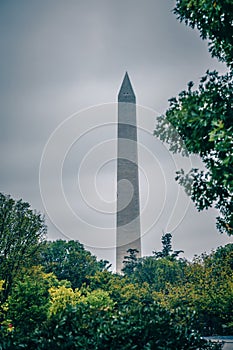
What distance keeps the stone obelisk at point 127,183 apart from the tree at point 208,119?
38.0m

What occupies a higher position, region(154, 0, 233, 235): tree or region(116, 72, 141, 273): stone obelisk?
region(116, 72, 141, 273): stone obelisk

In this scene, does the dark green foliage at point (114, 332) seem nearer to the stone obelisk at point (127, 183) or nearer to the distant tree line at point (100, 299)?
the distant tree line at point (100, 299)

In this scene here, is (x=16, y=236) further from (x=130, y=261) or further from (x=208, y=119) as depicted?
(x=130, y=261)

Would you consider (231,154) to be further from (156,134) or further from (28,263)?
(28,263)

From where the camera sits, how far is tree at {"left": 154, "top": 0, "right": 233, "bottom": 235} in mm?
7168

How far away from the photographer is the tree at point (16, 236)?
950 inches

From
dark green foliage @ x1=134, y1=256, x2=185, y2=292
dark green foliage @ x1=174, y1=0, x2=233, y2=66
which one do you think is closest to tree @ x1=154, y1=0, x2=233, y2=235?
dark green foliage @ x1=174, y1=0, x2=233, y2=66

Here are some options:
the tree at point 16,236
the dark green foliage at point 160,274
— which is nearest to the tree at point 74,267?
the dark green foliage at point 160,274

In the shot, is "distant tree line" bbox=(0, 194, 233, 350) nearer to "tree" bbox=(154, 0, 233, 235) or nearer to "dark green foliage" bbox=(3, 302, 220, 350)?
"dark green foliage" bbox=(3, 302, 220, 350)

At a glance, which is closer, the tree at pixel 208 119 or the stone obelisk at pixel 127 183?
the tree at pixel 208 119

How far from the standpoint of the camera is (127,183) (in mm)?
48156

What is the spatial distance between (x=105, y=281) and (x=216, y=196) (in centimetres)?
Result: 2363

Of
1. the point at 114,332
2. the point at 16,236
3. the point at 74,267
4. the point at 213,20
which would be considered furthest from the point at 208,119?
the point at 74,267

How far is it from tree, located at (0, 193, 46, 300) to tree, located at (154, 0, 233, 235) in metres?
17.1
